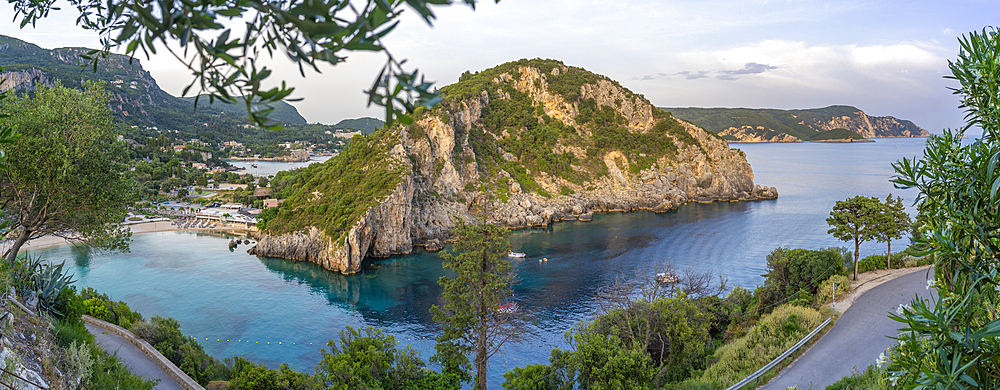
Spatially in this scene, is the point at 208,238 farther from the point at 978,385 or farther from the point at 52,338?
the point at 978,385

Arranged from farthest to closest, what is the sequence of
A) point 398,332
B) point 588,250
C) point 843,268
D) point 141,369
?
point 588,250 < point 398,332 < point 843,268 < point 141,369

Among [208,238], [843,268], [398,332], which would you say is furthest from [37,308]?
[208,238]

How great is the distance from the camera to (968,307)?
280 cm

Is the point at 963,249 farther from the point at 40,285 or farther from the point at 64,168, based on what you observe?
the point at 64,168

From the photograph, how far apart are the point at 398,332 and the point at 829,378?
18497 millimetres

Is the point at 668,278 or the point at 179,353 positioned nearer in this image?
the point at 179,353

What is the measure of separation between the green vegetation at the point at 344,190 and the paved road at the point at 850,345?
30.9 metres

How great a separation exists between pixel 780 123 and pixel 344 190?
186 meters

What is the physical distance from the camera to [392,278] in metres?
33.7

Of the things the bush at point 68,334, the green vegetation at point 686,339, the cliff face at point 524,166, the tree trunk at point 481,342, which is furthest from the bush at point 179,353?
the cliff face at point 524,166

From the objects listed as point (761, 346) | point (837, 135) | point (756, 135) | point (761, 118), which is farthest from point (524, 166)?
→ point (837, 135)

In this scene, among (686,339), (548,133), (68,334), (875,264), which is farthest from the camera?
(548,133)

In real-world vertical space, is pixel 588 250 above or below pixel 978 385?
below

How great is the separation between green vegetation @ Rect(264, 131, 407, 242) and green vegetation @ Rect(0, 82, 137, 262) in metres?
26.4
